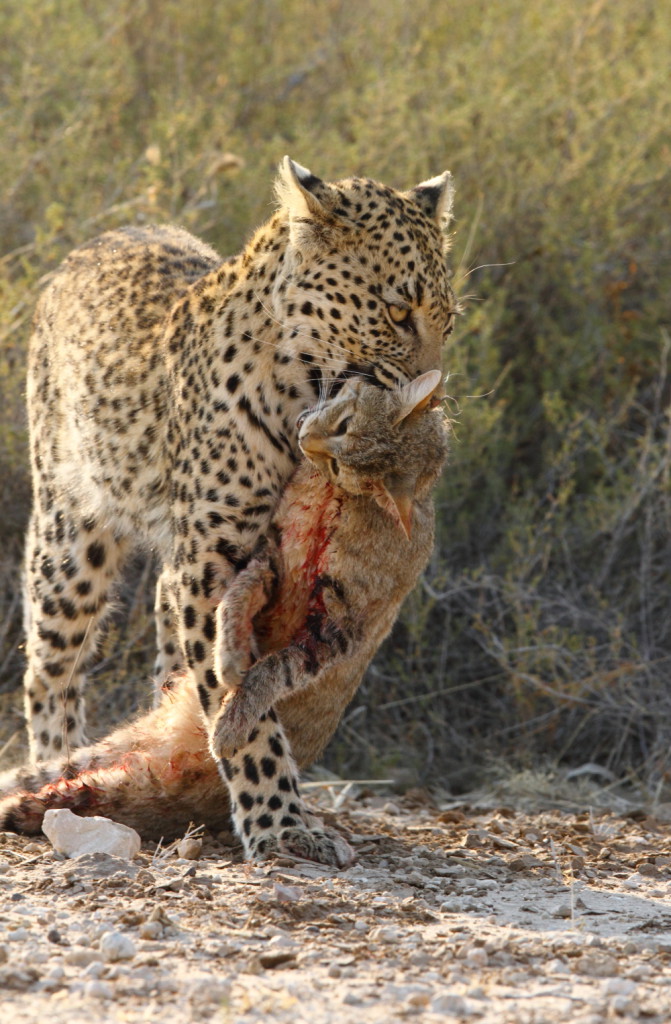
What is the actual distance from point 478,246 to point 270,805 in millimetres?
4608

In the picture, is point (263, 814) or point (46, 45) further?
point (46, 45)

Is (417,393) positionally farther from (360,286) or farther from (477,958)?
(477,958)

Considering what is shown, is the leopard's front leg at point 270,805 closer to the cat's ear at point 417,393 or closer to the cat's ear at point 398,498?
the cat's ear at point 398,498

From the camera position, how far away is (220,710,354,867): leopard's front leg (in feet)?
14.3

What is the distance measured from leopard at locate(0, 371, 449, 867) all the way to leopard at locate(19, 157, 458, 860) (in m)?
0.12

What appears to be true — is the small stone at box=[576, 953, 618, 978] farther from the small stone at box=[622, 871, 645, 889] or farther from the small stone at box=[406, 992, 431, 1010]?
the small stone at box=[622, 871, 645, 889]

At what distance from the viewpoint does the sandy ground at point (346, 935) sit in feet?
9.79

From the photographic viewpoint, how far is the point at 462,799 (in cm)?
626

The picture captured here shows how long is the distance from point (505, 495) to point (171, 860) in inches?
144

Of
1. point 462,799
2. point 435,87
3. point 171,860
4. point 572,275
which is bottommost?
point 462,799

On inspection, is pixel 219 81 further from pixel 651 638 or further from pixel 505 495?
pixel 651 638

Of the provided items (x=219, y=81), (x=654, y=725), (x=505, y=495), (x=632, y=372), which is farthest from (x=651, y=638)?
(x=219, y=81)

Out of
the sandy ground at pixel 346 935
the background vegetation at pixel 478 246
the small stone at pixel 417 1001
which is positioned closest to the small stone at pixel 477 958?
the sandy ground at pixel 346 935

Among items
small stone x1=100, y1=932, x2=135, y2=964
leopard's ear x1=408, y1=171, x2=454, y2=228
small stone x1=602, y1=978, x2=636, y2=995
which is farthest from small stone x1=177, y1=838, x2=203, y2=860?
leopard's ear x1=408, y1=171, x2=454, y2=228
